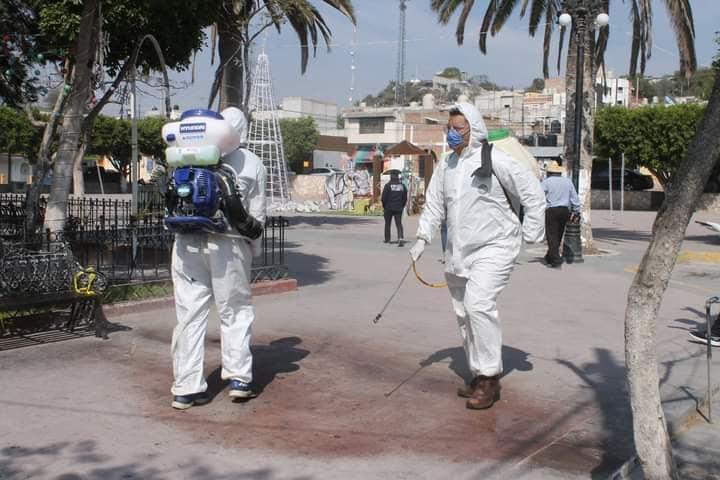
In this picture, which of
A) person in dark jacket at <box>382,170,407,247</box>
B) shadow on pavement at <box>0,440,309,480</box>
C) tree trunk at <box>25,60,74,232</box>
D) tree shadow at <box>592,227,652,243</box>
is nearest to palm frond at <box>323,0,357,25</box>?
person in dark jacket at <box>382,170,407,247</box>

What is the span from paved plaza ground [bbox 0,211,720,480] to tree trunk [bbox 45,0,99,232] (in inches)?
78.2

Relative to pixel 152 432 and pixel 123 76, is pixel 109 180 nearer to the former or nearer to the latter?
pixel 123 76

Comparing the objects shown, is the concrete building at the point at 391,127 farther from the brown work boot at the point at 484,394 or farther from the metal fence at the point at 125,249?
the brown work boot at the point at 484,394

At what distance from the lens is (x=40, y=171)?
454 inches

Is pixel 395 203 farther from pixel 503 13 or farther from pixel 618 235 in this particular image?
pixel 618 235

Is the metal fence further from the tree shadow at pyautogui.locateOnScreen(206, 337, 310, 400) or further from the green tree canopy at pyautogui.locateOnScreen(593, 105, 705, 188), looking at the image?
the green tree canopy at pyautogui.locateOnScreen(593, 105, 705, 188)

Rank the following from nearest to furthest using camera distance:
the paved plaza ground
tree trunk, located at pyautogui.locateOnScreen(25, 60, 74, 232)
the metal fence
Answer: the paved plaza ground → the metal fence → tree trunk, located at pyautogui.locateOnScreen(25, 60, 74, 232)

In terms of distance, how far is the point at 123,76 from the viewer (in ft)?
42.5

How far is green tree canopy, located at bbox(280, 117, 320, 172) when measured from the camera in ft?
237

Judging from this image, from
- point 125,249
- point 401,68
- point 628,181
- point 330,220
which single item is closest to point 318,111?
point 401,68

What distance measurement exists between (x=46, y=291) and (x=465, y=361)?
3.90 m

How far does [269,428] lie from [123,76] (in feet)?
31.4

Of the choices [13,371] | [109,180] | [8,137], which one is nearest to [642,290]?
[13,371]

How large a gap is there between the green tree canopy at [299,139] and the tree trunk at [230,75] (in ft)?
170
